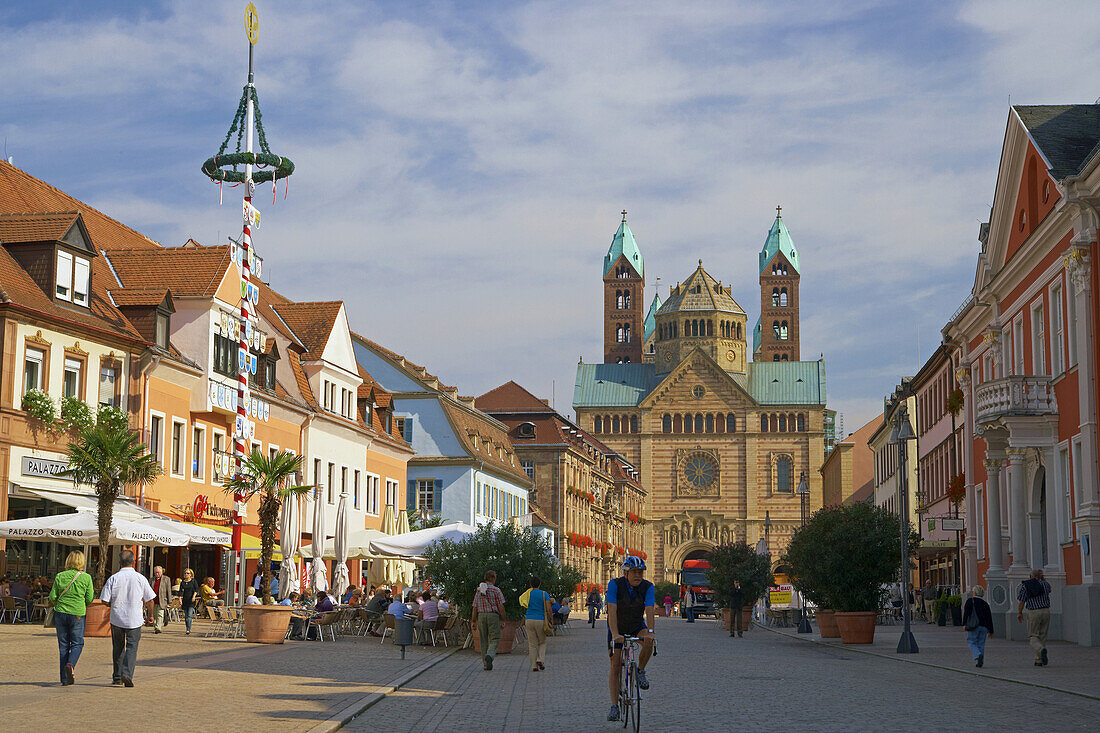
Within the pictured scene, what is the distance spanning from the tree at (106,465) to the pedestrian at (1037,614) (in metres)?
16.7

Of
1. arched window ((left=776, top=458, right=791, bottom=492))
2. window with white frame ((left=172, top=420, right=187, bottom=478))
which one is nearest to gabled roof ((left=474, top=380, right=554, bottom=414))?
arched window ((left=776, top=458, right=791, bottom=492))

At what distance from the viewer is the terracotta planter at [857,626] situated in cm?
3112

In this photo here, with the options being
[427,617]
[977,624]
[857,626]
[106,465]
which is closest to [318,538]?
[427,617]

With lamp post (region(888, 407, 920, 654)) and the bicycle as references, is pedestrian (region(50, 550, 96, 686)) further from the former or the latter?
lamp post (region(888, 407, 920, 654))

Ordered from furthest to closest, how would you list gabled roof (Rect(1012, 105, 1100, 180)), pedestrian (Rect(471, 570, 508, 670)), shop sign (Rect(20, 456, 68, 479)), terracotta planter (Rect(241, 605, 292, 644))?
gabled roof (Rect(1012, 105, 1100, 180))
shop sign (Rect(20, 456, 68, 479))
terracotta planter (Rect(241, 605, 292, 644))
pedestrian (Rect(471, 570, 508, 670))

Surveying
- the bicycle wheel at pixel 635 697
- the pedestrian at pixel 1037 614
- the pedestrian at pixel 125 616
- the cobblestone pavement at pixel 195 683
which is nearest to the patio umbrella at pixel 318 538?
the cobblestone pavement at pixel 195 683

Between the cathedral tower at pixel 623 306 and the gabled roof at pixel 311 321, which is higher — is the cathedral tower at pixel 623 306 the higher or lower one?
the higher one

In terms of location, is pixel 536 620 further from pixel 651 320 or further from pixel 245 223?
pixel 651 320

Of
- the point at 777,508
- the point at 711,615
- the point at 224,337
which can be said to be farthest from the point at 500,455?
the point at 777,508

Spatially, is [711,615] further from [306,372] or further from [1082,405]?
[1082,405]

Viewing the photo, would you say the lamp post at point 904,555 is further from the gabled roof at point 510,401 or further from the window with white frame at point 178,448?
the gabled roof at point 510,401

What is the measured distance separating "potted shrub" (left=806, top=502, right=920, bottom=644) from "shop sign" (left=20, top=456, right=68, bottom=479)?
17.2m

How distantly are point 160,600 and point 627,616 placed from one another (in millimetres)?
20268

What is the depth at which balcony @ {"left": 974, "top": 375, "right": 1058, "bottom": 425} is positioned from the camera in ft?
102
